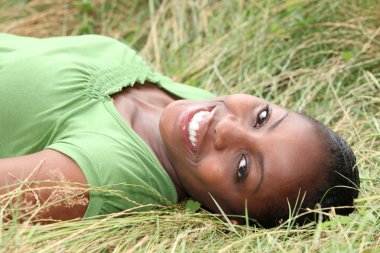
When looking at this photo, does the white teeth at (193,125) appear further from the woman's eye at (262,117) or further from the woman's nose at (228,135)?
the woman's eye at (262,117)

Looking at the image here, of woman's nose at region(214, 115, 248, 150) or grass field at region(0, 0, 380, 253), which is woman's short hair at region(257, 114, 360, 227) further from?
woman's nose at region(214, 115, 248, 150)

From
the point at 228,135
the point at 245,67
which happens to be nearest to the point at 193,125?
the point at 228,135

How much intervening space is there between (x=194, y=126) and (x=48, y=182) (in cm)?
52

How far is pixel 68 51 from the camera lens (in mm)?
2703

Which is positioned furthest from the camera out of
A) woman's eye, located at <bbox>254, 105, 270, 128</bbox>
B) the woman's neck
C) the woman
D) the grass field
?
the woman's neck

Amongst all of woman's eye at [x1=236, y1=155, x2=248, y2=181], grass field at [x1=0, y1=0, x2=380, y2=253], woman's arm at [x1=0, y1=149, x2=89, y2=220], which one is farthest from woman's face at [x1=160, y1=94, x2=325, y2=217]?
woman's arm at [x1=0, y1=149, x2=89, y2=220]

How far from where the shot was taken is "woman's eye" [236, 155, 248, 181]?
7.32ft

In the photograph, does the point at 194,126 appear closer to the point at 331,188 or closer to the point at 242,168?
the point at 242,168

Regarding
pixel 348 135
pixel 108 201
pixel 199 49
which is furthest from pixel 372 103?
pixel 108 201

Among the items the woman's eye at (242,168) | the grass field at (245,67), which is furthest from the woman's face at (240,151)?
the grass field at (245,67)

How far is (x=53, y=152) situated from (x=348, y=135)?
135 cm

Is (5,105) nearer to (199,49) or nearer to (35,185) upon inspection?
(35,185)

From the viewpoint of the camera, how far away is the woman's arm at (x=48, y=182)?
2066 mm

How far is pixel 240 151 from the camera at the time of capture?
2.25 m
